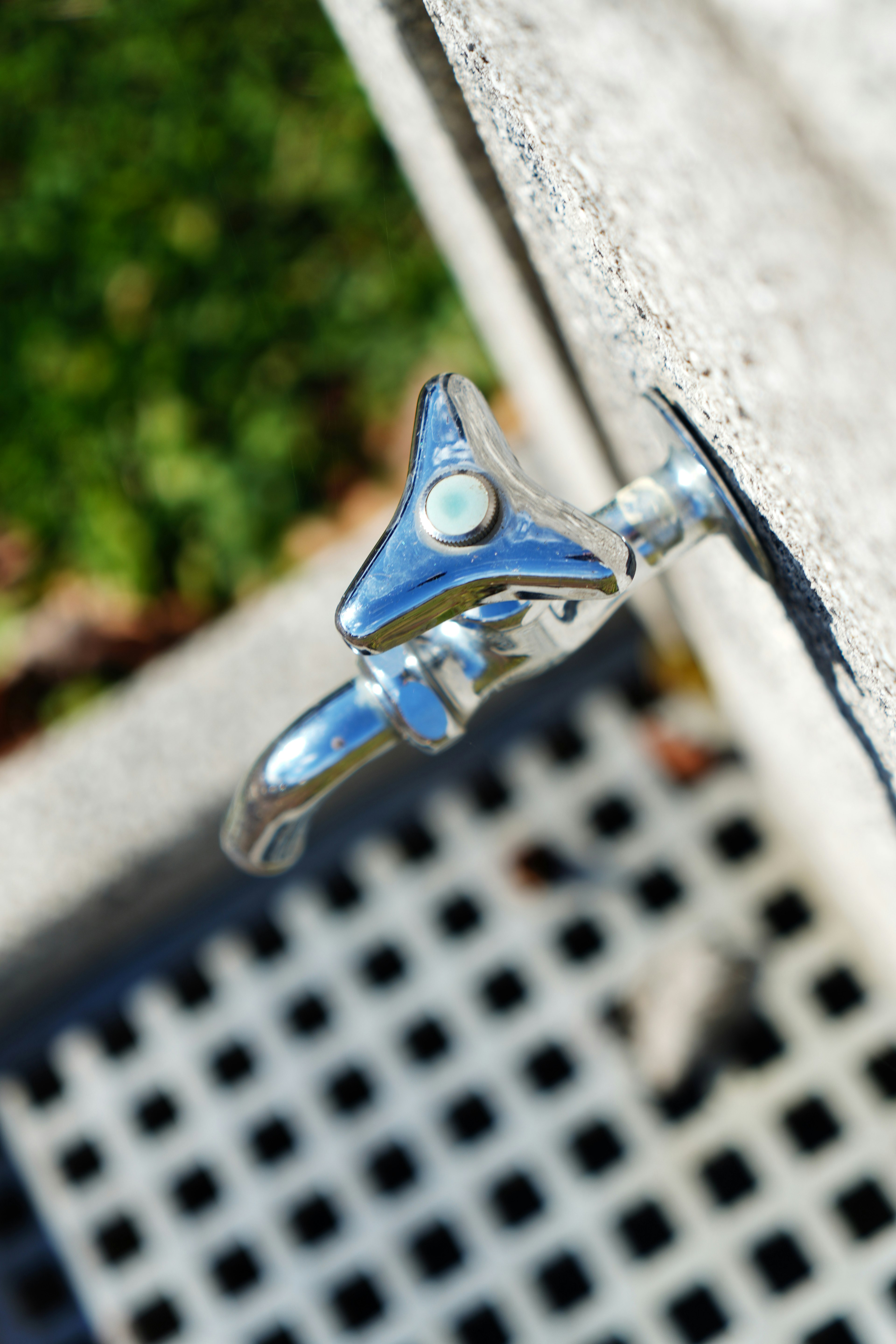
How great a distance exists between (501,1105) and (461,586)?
859 mm

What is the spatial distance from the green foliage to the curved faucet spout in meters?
1.09

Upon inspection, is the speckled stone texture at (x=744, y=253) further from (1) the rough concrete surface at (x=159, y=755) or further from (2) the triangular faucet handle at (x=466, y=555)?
(1) the rough concrete surface at (x=159, y=755)

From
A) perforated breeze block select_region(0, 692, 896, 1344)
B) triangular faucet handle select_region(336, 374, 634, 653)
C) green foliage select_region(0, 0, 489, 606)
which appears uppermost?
green foliage select_region(0, 0, 489, 606)

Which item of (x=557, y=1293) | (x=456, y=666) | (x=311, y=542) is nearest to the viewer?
(x=456, y=666)

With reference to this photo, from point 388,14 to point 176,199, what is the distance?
4.57ft

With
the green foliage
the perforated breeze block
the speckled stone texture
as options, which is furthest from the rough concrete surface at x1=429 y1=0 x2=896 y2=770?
the green foliage

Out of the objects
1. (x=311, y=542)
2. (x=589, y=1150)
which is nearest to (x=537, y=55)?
(x=589, y=1150)

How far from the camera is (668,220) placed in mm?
408

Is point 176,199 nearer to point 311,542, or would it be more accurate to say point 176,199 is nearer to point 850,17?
point 311,542

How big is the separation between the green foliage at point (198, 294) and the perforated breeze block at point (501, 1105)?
28.1 inches

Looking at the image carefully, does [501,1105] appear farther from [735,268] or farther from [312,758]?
[735,268]

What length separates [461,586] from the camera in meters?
0.46

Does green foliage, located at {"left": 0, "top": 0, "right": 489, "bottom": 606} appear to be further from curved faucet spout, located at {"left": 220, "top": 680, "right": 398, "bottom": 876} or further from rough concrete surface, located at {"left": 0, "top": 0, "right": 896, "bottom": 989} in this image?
curved faucet spout, located at {"left": 220, "top": 680, "right": 398, "bottom": 876}

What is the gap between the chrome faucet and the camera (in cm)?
46
